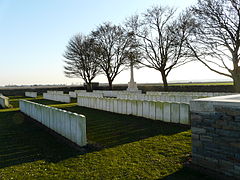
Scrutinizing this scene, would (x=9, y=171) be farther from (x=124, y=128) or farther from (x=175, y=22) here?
(x=175, y=22)

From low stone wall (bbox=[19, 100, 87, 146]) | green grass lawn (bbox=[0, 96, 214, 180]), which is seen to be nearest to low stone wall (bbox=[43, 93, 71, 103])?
low stone wall (bbox=[19, 100, 87, 146])

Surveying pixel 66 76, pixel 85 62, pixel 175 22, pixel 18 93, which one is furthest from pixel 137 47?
pixel 18 93

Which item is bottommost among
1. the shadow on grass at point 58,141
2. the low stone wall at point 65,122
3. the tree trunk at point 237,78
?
the shadow on grass at point 58,141

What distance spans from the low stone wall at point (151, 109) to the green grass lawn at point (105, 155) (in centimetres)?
77

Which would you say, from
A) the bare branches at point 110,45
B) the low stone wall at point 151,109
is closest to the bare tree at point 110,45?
the bare branches at point 110,45

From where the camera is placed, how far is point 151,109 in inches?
340

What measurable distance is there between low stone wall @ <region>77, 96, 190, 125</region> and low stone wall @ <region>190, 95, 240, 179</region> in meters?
3.72

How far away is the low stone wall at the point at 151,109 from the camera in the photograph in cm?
755

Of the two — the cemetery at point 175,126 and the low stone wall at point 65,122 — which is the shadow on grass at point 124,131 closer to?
the cemetery at point 175,126

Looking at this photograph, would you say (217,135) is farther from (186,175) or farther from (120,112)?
(120,112)

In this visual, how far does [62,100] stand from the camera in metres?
19.1

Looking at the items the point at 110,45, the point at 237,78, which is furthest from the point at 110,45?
the point at 237,78

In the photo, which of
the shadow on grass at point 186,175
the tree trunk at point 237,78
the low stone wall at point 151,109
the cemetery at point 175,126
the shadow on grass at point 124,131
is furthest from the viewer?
the tree trunk at point 237,78

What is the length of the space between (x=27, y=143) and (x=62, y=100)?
1353 cm
